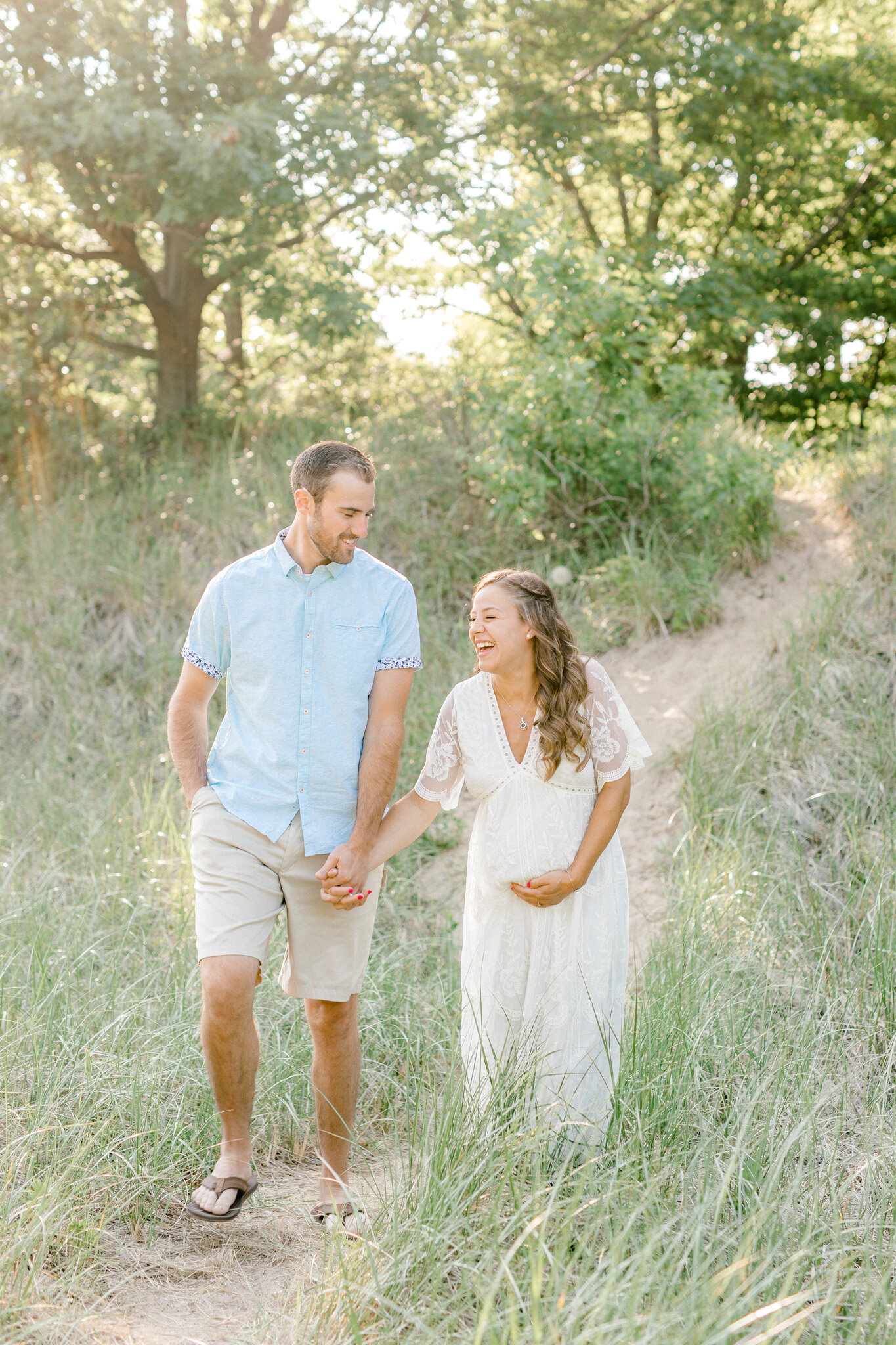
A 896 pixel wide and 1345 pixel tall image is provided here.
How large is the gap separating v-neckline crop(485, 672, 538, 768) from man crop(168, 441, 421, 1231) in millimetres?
316

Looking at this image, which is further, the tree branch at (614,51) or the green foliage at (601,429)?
the tree branch at (614,51)

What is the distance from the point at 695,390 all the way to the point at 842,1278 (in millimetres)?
6714

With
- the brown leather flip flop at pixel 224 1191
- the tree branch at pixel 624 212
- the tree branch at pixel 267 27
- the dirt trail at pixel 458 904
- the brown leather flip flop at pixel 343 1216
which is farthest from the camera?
the tree branch at pixel 624 212

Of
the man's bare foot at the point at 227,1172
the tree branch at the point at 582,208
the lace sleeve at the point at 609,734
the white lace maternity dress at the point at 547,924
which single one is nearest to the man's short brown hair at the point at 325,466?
the white lace maternity dress at the point at 547,924

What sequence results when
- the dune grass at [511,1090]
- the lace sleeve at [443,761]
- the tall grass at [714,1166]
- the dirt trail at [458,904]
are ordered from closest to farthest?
the tall grass at [714,1166], the dune grass at [511,1090], the dirt trail at [458,904], the lace sleeve at [443,761]

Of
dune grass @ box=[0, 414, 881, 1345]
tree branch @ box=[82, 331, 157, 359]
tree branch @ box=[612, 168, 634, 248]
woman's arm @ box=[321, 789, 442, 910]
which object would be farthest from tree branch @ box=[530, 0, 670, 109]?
woman's arm @ box=[321, 789, 442, 910]

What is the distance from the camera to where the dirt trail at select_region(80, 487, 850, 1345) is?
2.63 metres

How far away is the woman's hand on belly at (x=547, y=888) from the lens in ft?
9.89

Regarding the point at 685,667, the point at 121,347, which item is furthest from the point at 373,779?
the point at 121,347

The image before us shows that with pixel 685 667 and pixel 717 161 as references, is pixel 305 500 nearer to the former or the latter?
pixel 685 667

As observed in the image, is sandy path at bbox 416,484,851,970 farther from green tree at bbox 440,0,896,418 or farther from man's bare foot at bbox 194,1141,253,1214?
man's bare foot at bbox 194,1141,253,1214

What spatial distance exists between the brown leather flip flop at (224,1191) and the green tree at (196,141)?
7.37 m

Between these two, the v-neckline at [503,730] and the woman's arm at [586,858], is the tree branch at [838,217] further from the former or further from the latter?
the woman's arm at [586,858]

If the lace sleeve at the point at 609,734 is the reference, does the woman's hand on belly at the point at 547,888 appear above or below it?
below
